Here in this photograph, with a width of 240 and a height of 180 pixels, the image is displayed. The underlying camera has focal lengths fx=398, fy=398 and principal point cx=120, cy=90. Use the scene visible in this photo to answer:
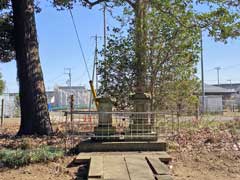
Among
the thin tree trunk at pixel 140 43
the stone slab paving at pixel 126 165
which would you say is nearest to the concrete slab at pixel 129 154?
the stone slab paving at pixel 126 165

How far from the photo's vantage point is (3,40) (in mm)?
13867

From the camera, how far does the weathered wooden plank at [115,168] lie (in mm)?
6041

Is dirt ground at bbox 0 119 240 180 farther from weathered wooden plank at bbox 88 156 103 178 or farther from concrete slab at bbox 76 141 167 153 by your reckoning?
concrete slab at bbox 76 141 167 153

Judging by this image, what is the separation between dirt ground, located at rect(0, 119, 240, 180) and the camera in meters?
6.60

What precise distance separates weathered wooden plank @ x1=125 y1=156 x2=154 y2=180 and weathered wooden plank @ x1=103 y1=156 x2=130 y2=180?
88 millimetres

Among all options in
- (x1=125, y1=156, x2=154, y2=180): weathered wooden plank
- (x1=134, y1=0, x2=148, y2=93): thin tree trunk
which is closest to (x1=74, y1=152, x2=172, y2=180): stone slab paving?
(x1=125, y1=156, x2=154, y2=180): weathered wooden plank

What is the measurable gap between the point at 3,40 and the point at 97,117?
22.4ft

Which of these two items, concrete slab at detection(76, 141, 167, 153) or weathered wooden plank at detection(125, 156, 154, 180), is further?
concrete slab at detection(76, 141, 167, 153)

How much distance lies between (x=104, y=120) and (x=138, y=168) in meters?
2.16

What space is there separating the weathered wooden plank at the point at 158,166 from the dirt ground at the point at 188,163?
24cm

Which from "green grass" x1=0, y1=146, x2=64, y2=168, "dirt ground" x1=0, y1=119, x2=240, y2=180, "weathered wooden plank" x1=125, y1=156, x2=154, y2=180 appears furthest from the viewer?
"green grass" x1=0, y1=146, x2=64, y2=168

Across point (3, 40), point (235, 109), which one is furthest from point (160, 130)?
point (235, 109)

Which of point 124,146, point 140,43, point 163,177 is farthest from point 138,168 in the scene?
point 140,43

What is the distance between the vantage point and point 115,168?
21.4 ft
